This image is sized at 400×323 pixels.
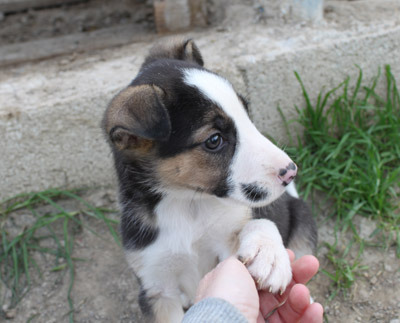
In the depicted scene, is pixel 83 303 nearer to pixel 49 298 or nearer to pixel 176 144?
pixel 49 298

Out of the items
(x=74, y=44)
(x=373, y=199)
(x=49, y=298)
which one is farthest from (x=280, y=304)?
(x=74, y=44)

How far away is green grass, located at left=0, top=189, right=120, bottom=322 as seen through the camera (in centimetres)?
348

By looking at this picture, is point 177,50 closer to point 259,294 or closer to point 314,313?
point 259,294

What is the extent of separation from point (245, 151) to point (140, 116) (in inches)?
19.1

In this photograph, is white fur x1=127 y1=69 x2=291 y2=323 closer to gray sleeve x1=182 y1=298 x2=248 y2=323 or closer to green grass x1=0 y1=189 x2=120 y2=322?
gray sleeve x1=182 y1=298 x2=248 y2=323

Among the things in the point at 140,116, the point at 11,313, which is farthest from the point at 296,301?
the point at 11,313

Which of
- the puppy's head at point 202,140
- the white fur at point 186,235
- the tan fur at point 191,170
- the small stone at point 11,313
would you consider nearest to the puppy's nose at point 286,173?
the puppy's head at point 202,140

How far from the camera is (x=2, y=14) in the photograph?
16.9 ft

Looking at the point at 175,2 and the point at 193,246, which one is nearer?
the point at 193,246

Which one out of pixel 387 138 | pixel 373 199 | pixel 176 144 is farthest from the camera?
pixel 387 138

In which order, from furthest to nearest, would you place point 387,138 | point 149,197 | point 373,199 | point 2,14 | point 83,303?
point 2,14 → point 387,138 → point 373,199 → point 83,303 → point 149,197

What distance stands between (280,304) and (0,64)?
301cm

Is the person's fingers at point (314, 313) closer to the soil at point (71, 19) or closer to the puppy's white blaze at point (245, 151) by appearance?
the puppy's white blaze at point (245, 151)

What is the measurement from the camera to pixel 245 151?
7.62 feet
